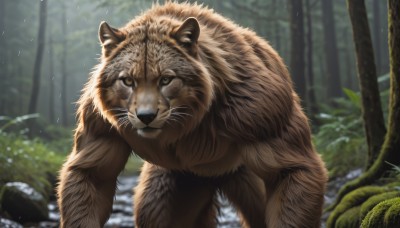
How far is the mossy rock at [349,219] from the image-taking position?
5344mm

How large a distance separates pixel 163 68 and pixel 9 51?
31082 mm

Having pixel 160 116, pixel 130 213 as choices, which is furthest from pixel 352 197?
pixel 130 213

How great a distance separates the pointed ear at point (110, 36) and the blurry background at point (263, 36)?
159mm

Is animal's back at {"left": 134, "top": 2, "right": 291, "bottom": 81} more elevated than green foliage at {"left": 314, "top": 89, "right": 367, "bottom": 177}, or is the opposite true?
animal's back at {"left": 134, "top": 2, "right": 291, "bottom": 81}

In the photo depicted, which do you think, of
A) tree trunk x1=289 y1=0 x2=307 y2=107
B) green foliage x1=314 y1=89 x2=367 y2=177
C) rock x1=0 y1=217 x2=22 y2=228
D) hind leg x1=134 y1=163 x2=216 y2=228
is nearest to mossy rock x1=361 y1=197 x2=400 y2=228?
hind leg x1=134 y1=163 x2=216 y2=228

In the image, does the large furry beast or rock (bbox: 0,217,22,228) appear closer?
the large furry beast

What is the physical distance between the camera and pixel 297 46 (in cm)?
1473

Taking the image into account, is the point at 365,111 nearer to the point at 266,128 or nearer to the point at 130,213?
the point at 266,128

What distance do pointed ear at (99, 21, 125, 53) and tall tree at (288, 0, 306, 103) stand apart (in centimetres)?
1072

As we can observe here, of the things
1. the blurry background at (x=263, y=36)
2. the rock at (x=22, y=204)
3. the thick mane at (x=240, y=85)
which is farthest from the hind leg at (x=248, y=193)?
the rock at (x=22, y=204)

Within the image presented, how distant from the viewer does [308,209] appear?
12.9ft

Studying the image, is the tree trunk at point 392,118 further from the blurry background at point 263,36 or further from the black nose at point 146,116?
the black nose at point 146,116

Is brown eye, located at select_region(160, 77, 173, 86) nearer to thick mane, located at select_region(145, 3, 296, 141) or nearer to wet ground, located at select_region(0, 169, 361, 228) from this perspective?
thick mane, located at select_region(145, 3, 296, 141)

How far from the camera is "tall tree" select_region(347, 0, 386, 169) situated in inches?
266
